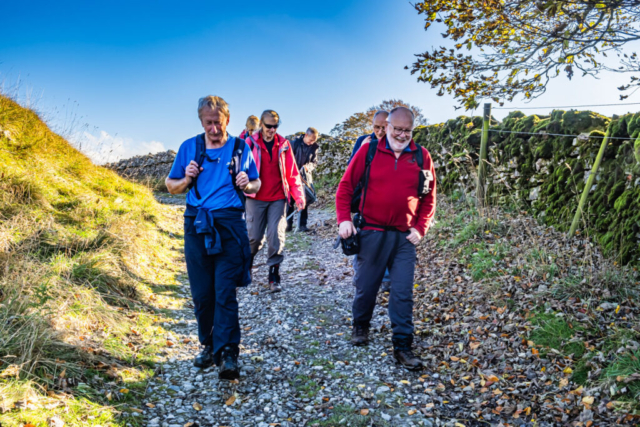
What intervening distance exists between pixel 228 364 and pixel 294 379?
0.72 meters

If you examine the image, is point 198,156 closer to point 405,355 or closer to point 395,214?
point 395,214

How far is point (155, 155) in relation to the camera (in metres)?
23.1

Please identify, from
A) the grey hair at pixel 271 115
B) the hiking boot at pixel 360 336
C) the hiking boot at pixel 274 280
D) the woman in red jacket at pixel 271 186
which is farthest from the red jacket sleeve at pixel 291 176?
the hiking boot at pixel 360 336

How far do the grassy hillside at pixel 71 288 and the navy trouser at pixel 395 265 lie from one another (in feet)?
8.29

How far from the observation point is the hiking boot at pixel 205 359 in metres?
4.24

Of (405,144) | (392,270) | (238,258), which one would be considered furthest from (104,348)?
(405,144)

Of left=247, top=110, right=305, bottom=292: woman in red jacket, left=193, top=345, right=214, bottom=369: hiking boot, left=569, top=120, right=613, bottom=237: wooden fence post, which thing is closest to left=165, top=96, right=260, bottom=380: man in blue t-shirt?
left=193, top=345, right=214, bottom=369: hiking boot

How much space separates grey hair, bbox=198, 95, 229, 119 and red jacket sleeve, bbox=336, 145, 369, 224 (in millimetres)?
1405

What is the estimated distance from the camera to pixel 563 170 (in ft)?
23.8

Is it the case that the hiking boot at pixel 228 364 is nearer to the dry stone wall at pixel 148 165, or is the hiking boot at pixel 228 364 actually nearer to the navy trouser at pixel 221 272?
the navy trouser at pixel 221 272

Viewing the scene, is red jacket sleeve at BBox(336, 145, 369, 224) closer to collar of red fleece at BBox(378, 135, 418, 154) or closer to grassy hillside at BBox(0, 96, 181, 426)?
collar of red fleece at BBox(378, 135, 418, 154)

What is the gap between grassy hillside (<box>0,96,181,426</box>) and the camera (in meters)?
3.27

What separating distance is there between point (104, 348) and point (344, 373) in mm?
2442

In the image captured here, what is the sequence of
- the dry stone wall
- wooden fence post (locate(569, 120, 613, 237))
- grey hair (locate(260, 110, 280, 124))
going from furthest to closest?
the dry stone wall
wooden fence post (locate(569, 120, 613, 237))
grey hair (locate(260, 110, 280, 124))
